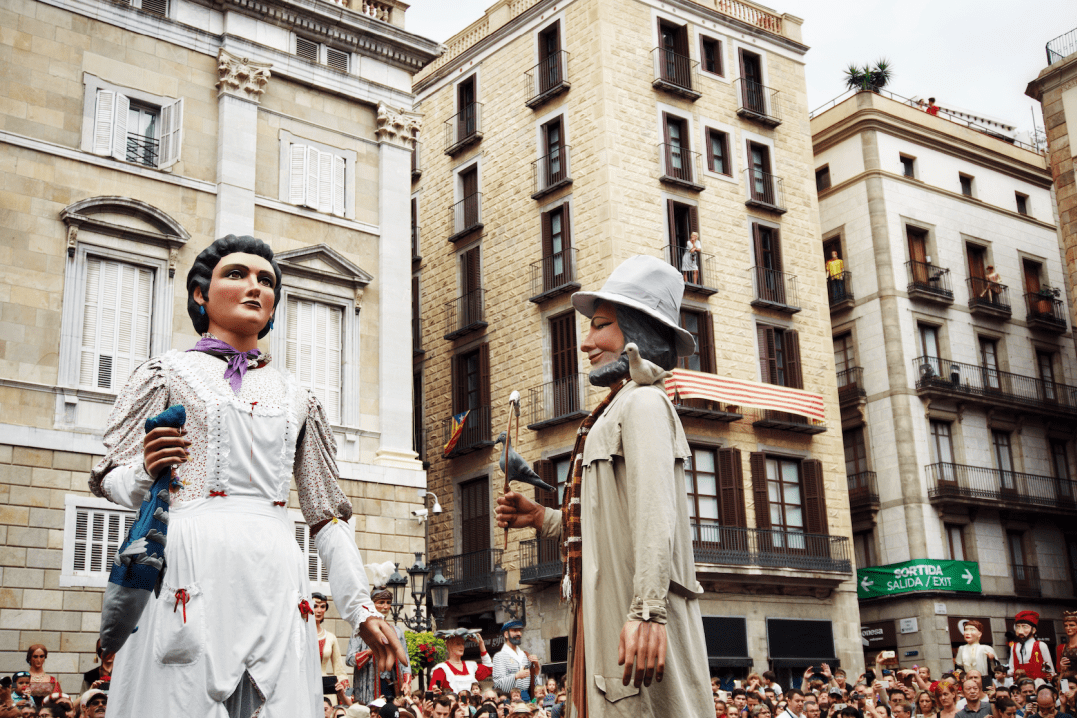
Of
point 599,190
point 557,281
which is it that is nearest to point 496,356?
point 557,281

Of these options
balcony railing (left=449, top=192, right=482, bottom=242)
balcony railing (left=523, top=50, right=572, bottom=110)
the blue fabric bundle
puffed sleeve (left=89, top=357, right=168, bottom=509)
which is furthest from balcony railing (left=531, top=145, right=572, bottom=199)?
the blue fabric bundle

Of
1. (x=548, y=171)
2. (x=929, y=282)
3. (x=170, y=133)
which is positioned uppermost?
A: (x=548, y=171)

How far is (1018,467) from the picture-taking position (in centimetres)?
3569

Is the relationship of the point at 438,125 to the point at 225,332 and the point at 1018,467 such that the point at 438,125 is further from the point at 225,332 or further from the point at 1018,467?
the point at 225,332

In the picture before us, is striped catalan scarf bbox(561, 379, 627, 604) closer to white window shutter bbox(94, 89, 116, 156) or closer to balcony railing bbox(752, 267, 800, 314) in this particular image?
white window shutter bbox(94, 89, 116, 156)

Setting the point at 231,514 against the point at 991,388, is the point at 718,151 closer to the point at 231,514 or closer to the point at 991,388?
the point at 991,388

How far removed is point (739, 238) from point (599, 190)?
469cm

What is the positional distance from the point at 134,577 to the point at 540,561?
81.2 feet

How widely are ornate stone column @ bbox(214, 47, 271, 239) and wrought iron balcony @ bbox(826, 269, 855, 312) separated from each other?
1996 centimetres

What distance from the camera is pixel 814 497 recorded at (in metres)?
30.2

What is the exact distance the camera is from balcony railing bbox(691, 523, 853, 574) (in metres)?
27.5

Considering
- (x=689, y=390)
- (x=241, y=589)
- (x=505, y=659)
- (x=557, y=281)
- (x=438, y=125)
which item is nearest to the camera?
(x=241, y=589)

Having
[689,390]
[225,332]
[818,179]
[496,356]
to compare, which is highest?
[818,179]

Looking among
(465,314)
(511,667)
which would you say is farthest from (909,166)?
(511,667)
